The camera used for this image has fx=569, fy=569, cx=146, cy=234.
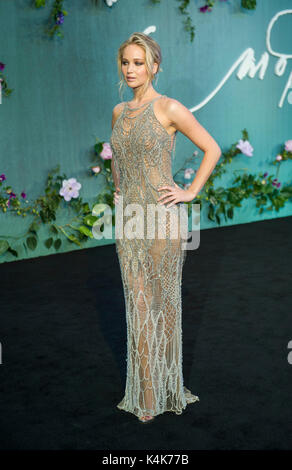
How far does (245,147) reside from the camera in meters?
6.02

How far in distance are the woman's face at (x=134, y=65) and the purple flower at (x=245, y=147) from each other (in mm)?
4120

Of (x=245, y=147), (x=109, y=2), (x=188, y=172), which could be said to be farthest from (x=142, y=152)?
(x=245, y=147)

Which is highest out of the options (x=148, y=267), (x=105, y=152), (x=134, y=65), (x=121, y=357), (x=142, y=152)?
(x=105, y=152)

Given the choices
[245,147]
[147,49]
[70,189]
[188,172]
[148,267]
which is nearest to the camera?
[147,49]

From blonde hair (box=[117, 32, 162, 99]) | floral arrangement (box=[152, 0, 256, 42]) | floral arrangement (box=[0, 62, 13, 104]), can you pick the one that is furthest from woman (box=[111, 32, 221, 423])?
floral arrangement (box=[152, 0, 256, 42])

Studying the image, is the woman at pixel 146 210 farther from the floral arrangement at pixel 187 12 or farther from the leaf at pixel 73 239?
the floral arrangement at pixel 187 12

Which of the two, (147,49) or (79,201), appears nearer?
(147,49)

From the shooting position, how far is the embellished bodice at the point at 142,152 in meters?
2.00

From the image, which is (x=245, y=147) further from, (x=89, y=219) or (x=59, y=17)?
(x=59, y=17)

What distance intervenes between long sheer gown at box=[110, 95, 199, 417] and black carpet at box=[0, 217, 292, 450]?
116 millimetres

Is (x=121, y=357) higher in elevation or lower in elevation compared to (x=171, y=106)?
lower

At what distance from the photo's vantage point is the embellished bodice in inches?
78.7

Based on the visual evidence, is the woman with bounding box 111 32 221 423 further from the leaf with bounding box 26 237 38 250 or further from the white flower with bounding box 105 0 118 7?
the white flower with bounding box 105 0 118 7

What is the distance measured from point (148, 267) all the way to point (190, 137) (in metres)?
Answer: 0.50
